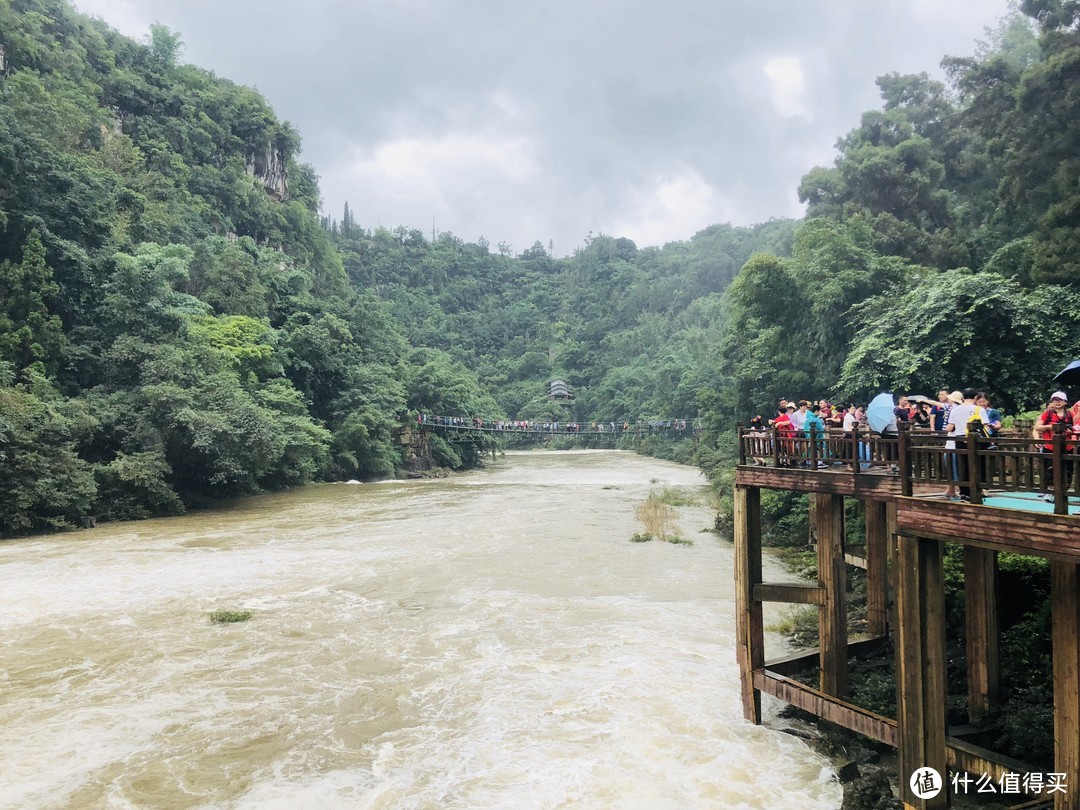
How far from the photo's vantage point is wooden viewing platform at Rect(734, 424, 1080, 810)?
4.51 meters

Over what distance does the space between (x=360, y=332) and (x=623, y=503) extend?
2505 cm

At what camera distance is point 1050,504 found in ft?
17.1

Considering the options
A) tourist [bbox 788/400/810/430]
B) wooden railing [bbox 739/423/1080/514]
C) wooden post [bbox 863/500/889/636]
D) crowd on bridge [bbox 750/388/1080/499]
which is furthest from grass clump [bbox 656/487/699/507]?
wooden railing [bbox 739/423/1080/514]

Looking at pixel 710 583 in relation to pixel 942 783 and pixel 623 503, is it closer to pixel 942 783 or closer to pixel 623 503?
pixel 942 783

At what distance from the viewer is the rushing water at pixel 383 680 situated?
699cm

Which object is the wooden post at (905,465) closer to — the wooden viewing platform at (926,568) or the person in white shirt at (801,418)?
the wooden viewing platform at (926,568)

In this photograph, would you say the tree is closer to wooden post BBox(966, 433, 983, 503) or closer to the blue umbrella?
the blue umbrella

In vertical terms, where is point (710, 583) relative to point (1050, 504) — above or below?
below

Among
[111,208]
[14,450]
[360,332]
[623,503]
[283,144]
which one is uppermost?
[283,144]

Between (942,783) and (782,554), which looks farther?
(782,554)

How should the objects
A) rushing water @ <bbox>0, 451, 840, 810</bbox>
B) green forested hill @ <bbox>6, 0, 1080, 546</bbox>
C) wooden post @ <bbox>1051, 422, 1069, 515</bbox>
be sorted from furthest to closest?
1. green forested hill @ <bbox>6, 0, 1080, 546</bbox>
2. rushing water @ <bbox>0, 451, 840, 810</bbox>
3. wooden post @ <bbox>1051, 422, 1069, 515</bbox>

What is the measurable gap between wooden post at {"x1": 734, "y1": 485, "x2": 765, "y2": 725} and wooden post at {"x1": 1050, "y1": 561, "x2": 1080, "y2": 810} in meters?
3.33

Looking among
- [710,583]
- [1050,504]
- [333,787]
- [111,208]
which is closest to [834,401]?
[710,583]

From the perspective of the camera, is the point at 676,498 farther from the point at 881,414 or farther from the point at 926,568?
the point at 926,568
